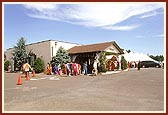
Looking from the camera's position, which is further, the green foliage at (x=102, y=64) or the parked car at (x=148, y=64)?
the parked car at (x=148, y=64)

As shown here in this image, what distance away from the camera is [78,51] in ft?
107

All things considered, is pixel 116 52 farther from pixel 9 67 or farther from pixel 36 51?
pixel 9 67

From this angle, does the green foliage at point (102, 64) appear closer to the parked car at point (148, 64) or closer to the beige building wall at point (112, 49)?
the beige building wall at point (112, 49)

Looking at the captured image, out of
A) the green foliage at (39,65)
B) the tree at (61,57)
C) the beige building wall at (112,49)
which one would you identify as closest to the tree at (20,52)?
the green foliage at (39,65)

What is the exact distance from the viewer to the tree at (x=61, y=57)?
105 feet

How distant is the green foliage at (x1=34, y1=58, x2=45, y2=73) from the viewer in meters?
32.6

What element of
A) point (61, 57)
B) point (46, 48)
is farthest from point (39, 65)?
point (61, 57)

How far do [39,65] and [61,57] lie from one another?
3.13 metres

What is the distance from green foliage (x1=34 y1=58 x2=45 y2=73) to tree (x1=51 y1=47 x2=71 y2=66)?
5.26 ft

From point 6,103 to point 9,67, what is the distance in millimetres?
30931

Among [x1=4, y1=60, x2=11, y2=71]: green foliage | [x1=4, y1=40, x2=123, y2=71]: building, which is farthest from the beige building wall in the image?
[x1=4, y1=60, x2=11, y2=71]: green foliage

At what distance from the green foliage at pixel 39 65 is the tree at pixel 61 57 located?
1.60 meters

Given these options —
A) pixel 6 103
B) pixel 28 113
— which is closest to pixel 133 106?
pixel 28 113

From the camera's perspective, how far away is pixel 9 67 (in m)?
39.2
